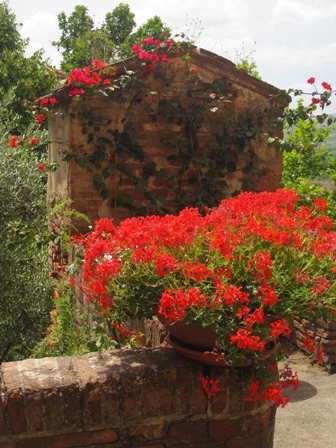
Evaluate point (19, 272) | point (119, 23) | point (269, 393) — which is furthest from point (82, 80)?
point (119, 23)

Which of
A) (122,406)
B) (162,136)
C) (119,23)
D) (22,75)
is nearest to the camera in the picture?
(122,406)

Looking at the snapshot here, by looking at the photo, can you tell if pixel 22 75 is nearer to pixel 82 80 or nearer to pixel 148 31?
pixel 82 80

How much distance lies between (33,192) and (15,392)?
462cm

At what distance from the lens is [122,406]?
2352 millimetres

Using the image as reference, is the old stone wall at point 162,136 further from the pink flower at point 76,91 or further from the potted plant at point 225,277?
the potted plant at point 225,277

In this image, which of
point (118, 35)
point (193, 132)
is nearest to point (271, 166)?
point (193, 132)

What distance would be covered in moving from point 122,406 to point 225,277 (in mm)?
689

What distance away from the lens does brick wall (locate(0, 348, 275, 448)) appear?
2.29 metres

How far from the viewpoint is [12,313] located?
6.17 metres

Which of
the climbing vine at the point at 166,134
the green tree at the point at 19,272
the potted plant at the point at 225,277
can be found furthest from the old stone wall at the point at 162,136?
the potted plant at the point at 225,277

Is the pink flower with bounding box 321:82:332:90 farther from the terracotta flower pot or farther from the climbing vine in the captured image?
the terracotta flower pot

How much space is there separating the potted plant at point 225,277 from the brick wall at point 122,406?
154 millimetres

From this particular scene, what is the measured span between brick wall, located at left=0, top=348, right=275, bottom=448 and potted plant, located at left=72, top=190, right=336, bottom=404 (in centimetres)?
15

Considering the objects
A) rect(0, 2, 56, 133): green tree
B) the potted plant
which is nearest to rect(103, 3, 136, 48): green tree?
rect(0, 2, 56, 133): green tree
